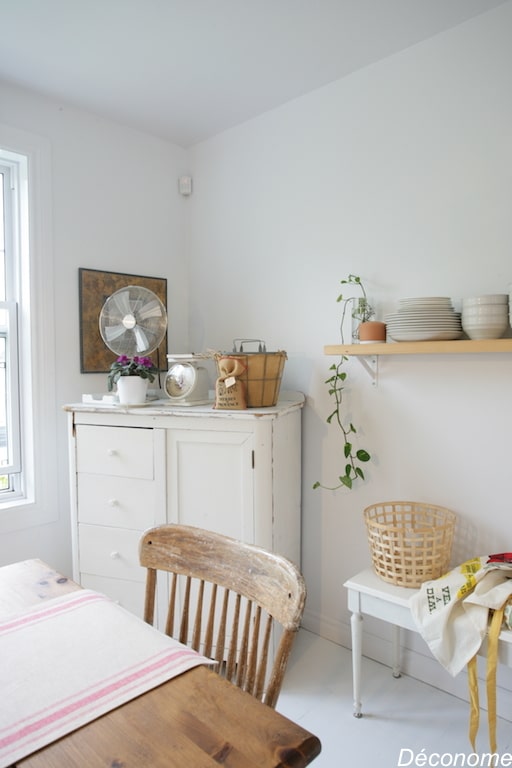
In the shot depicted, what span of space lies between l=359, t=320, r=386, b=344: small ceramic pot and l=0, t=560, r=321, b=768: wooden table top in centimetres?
138

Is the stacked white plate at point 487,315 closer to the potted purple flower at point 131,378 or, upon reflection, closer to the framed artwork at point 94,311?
the potted purple flower at point 131,378

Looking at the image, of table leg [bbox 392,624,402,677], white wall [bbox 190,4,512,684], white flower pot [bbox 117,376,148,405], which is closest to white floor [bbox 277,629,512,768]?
table leg [bbox 392,624,402,677]

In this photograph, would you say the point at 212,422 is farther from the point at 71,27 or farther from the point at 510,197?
the point at 71,27

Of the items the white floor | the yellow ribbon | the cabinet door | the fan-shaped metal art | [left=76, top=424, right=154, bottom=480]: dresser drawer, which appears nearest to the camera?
the yellow ribbon

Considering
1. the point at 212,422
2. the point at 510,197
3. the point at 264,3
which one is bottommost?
the point at 212,422

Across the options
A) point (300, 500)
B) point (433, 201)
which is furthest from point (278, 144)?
point (300, 500)

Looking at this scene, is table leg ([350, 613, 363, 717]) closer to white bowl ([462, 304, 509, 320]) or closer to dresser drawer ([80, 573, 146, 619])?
dresser drawer ([80, 573, 146, 619])

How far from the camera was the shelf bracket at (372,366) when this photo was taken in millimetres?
2062

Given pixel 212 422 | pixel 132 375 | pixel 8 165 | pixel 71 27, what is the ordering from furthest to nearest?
pixel 8 165 → pixel 132 375 → pixel 212 422 → pixel 71 27

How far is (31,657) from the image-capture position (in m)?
0.84

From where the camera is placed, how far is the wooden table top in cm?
64

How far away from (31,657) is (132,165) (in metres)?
2.40

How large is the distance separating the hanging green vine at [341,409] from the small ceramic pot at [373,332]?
101 mm

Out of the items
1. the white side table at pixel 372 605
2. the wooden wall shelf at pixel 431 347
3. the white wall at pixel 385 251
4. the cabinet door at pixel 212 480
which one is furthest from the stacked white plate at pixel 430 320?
the white side table at pixel 372 605
